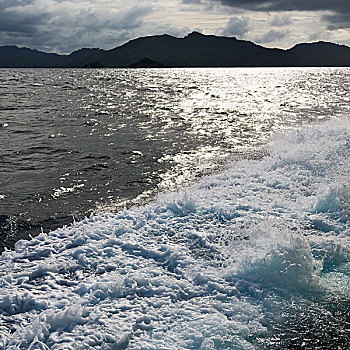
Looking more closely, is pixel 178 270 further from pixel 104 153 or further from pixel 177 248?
pixel 104 153

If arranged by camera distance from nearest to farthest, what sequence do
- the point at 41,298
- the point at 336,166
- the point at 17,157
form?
the point at 41,298, the point at 336,166, the point at 17,157

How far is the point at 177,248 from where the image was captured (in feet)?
28.4

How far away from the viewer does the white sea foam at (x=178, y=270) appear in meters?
5.89

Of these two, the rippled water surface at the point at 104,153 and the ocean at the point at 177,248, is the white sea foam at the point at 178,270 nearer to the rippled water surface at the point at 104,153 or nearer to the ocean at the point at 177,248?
the ocean at the point at 177,248

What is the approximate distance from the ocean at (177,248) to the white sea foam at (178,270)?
1.1 inches

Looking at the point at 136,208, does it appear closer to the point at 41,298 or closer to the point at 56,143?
the point at 41,298

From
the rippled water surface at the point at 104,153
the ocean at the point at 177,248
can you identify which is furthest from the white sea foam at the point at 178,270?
the rippled water surface at the point at 104,153

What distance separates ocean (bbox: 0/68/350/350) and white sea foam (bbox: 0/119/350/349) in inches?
1.1

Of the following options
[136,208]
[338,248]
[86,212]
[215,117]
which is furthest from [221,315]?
[215,117]

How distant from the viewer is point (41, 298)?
6719mm

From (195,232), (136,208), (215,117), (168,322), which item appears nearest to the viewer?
(168,322)

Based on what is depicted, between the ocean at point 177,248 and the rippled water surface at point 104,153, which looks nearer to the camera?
the ocean at point 177,248

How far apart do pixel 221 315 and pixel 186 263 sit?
1904 millimetres

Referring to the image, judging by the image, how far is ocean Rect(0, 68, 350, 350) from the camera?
5.97 m
